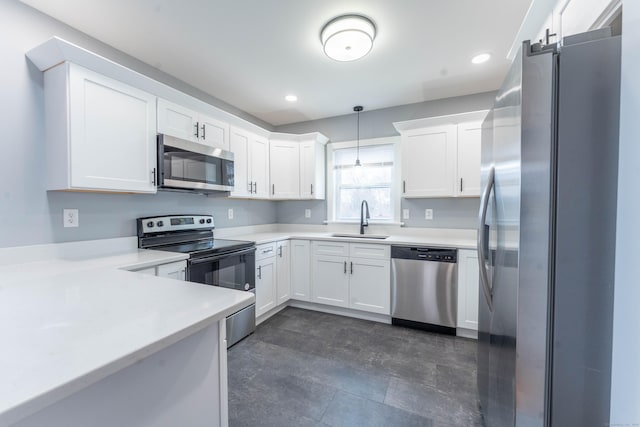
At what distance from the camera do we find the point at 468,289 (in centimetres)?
249

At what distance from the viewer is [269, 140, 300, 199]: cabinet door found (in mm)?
3488

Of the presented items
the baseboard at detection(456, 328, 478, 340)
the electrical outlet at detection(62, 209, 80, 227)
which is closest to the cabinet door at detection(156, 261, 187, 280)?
the electrical outlet at detection(62, 209, 80, 227)

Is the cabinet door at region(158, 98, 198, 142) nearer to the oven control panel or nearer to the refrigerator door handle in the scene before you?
the oven control panel

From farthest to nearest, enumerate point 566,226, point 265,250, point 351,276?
point 351,276 → point 265,250 → point 566,226

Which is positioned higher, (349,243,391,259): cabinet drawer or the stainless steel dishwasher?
(349,243,391,259): cabinet drawer

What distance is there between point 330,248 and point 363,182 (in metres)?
1.08

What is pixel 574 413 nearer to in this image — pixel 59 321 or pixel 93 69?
pixel 59 321

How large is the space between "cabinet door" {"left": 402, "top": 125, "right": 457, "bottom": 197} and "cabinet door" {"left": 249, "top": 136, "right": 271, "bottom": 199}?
5.41 feet

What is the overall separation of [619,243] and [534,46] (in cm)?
66

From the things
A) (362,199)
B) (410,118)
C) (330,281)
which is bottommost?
(330,281)

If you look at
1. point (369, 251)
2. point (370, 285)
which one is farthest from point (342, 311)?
point (369, 251)

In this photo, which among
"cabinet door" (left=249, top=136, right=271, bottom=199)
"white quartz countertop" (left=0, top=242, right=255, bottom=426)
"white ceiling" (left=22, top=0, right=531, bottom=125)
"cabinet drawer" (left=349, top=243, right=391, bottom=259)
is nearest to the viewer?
A: "white quartz countertop" (left=0, top=242, right=255, bottom=426)

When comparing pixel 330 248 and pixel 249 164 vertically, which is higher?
pixel 249 164

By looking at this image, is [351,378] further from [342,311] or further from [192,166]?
[192,166]
